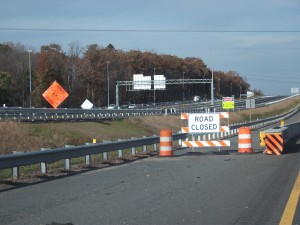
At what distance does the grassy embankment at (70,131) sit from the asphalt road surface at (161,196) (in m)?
17.1

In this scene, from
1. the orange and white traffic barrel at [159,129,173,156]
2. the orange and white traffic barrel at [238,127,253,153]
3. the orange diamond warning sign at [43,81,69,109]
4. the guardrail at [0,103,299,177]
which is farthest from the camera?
the orange diamond warning sign at [43,81,69,109]

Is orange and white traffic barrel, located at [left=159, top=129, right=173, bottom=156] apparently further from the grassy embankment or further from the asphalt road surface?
the grassy embankment

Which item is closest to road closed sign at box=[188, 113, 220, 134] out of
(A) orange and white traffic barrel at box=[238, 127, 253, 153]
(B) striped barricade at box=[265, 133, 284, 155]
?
(A) orange and white traffic barrel at box=[238, 127, 253, 153]

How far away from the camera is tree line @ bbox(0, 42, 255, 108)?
8606 centimetres

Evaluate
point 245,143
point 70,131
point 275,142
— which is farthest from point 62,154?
point 70,131

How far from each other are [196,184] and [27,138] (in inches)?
1129

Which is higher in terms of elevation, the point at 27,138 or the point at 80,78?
the point at 80,78

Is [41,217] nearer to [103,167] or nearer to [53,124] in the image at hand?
[103,167]

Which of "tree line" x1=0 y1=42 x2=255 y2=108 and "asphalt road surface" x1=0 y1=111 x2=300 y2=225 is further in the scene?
"tree line" x1=0 y1=42 x2=255 y2=108

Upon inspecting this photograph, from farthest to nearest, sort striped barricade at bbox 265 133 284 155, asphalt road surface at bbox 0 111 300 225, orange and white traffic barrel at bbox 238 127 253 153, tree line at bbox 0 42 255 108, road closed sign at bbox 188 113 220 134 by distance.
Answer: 1. tree line at bbox 0 42 255 108
2. road closed sign at bbox 188 113 220 134
3. orange and white traffic barrel at bbox 238 127 253 153
4. striped barricade at bbox 265 133 284 155
5. asphalt road surface at bbox 0 111 300 225

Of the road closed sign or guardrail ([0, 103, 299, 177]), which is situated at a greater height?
the road closed sign

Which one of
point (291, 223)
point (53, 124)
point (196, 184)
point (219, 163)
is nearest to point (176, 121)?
point (53, 124)

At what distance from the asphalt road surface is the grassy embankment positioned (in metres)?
17.1

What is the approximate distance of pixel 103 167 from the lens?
708 inches
